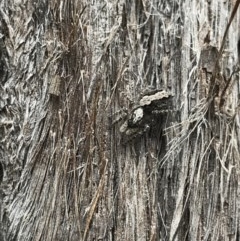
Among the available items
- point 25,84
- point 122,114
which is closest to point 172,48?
point 122,114

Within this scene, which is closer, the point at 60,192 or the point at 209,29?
the point at 60,192

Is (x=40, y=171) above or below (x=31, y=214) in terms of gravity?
above

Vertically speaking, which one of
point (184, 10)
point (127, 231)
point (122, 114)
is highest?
point (184, 10)

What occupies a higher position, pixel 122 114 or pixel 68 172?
pixel 122 114

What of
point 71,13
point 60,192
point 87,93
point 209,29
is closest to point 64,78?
point 87,93

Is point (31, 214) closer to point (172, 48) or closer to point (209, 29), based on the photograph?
point (172, 48)

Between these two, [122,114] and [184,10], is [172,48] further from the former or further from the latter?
[122,114]
